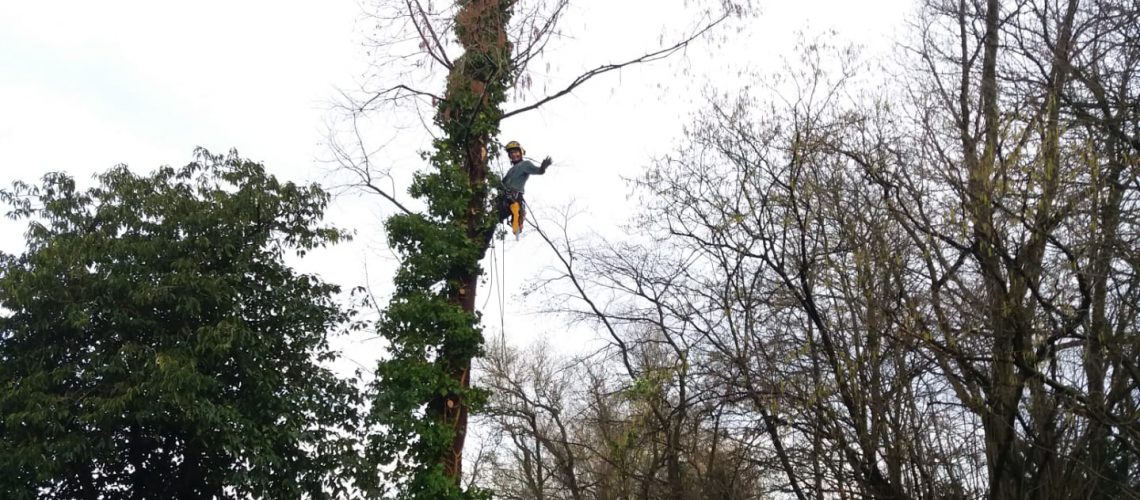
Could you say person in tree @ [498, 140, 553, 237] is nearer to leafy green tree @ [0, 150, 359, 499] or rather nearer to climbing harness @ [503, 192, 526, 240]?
climbing harness @ [503, 192, 526, 240]

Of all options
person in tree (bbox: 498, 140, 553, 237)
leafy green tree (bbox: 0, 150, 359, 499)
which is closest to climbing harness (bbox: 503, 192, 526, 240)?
person in tree (bbox: 498, 140, 553, 237)

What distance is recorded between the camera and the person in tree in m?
10.6

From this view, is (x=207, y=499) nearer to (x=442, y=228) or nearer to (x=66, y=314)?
(x=66, y=314)

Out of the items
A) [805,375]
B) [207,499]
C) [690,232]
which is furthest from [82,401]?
[805,375]

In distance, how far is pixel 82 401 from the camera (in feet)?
36.3

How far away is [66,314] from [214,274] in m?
1.57

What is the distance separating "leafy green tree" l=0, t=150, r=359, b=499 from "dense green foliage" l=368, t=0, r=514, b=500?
52.9 inches

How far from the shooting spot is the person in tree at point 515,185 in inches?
419

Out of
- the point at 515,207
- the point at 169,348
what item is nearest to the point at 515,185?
the point at 515,207

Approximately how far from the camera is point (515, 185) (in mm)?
10766

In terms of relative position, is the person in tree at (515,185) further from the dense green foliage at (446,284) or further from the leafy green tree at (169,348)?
the leafy green tree at (169,348)

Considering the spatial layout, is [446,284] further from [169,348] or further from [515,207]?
[169,348]

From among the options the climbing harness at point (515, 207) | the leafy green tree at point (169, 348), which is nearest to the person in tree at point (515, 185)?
the climbing harness at point (515, 207)

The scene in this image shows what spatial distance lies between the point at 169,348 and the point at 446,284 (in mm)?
3113
